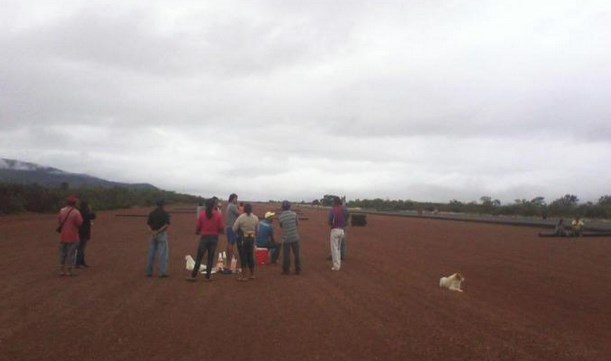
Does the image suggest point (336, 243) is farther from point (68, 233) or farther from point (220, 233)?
point (68, 233)

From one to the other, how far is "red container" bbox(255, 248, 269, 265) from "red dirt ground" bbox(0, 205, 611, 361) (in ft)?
2.55

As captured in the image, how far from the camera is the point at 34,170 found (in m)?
152

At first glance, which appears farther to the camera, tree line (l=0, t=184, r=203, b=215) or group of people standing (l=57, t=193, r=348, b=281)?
tree line (l=0, t=184, r=203, b=215)

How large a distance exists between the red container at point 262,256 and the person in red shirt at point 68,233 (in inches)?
203

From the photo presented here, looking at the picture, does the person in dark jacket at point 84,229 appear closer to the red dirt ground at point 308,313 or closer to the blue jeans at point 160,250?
the red dirt ground at point 308,313

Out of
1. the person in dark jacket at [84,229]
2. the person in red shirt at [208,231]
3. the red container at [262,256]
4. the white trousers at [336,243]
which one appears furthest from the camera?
the red container at [262,256]

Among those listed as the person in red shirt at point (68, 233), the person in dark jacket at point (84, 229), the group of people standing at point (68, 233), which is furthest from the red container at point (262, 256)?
the person in red shirt at point (68, 233)

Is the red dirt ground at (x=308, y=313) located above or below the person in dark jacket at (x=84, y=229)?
below

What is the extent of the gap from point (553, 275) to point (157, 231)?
34.3ft

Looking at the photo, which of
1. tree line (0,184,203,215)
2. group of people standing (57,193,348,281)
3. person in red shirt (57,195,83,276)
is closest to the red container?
group of people standing (57,193,348,281)

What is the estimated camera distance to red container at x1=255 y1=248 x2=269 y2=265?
17594 mm

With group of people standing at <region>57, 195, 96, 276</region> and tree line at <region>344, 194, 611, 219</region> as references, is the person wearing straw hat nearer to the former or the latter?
group of people standing at <region>57, 195, 96, 276</region>

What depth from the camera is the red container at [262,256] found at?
17594 millimetres

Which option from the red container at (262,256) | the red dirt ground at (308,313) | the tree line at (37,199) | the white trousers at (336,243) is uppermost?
the tree line at (37,199)
